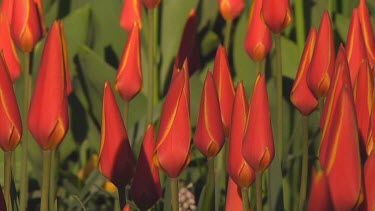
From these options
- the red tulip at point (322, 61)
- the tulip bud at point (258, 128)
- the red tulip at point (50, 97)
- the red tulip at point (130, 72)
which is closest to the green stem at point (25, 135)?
the red tulip at point (130, 72)

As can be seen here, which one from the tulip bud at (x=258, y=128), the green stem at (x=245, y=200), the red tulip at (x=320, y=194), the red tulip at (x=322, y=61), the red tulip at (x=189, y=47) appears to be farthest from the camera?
the red tulip at (x=189, y=47)

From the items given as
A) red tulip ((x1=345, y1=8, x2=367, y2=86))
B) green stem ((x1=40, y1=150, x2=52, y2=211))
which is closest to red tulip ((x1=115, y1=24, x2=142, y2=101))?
red tulip ((x1=345, y1=8, x2=367, y2=86))

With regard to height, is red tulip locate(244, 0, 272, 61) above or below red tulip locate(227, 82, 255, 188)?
below

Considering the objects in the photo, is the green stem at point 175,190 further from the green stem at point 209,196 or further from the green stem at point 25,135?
the green stem at point 25,135

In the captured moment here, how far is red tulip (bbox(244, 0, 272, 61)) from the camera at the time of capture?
115 inches

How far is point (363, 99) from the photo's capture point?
1925 millimetres

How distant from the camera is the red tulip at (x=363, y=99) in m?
1.87

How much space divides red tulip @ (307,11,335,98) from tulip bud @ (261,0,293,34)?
13.6 inches

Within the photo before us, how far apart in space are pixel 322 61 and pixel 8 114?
0.62m

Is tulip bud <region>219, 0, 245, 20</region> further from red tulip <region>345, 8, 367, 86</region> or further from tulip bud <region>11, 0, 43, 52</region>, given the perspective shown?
red tulip <region>345, 8, 367, 86</region>

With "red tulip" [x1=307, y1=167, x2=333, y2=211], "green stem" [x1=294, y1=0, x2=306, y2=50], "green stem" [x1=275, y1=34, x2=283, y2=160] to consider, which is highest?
"red tulip" [x1=307, y1=167, x2=333, y2=211]

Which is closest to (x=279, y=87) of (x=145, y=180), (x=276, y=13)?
(x=276, y=13)

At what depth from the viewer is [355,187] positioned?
160cm

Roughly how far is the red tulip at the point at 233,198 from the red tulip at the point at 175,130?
0.17 meters
